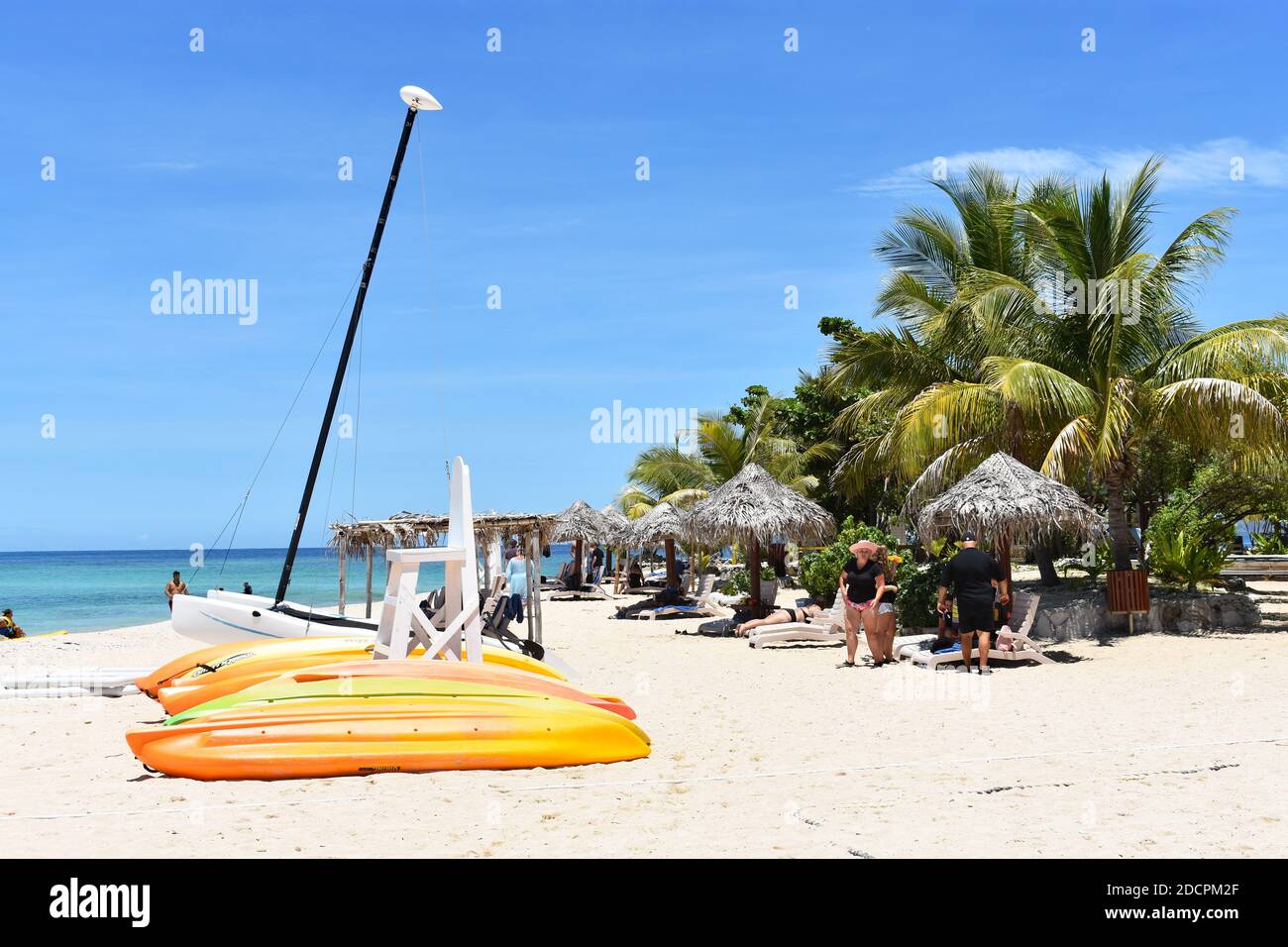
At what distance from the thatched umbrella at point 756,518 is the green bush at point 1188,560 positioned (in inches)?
210

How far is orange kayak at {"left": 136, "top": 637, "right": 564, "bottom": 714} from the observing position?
8922 mm

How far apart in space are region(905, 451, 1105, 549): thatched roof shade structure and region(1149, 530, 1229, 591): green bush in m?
4.17

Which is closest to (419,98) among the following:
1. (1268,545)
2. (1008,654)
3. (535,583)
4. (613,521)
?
(535,583)

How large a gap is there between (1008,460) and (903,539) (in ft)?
71.0

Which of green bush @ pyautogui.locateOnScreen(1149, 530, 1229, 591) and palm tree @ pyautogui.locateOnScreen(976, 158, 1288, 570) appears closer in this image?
palm tree @ pyautogui.locateOnScreen(976, 158, 1288, 570)

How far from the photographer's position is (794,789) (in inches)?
257

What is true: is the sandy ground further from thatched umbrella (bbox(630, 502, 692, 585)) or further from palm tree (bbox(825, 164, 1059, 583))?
thatched umbrella (bbox(630, 502, 692, 585))

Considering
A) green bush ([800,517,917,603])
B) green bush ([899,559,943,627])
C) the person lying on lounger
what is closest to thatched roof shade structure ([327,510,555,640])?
the person lying on lounger

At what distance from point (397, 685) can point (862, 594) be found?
22.0 ft

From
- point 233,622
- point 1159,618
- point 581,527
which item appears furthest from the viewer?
point 581,527

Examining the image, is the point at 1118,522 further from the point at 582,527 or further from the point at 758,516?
the point at 582,527

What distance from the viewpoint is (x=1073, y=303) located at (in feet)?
53.8
